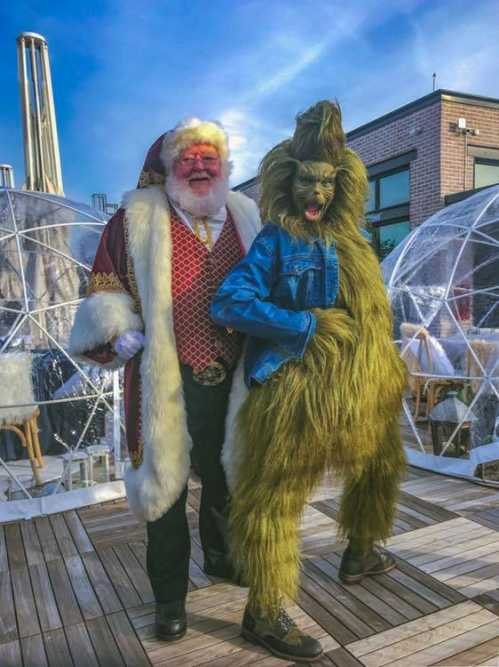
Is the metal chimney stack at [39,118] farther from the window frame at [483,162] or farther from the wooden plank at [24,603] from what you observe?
the window frame at [483,162]

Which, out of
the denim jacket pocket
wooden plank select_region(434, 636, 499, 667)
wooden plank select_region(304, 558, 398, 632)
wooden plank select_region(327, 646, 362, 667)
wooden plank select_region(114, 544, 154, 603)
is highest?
the denim jacket pocket

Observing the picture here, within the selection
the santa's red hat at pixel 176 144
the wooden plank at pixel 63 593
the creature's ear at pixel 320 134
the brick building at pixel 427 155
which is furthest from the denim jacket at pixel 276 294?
the brick building at pixel 427 155

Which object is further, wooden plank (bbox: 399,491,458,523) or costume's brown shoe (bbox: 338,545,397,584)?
wooden plank (bbox: 399,491,458,523)

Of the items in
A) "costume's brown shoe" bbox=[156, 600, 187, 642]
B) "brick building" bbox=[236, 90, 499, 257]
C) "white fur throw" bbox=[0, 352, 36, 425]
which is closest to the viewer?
"costume's brown shoe" bbox=[156, 600, 187, 642]

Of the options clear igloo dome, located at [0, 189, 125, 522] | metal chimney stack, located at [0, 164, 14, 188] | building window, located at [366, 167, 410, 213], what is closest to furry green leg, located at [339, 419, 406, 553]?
clear igloo dome, located at [0, 189, 125, 522]

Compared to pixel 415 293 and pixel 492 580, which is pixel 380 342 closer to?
pixel 492 580

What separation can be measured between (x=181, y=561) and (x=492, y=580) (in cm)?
158

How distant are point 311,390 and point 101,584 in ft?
5.35

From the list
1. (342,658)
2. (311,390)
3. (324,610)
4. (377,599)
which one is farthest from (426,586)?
(311,390)

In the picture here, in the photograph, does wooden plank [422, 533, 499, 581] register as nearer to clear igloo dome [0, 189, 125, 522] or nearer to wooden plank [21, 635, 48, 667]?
wooden plank [21, 635, 48, 667]

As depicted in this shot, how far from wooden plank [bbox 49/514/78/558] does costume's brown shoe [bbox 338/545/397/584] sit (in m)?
1.52

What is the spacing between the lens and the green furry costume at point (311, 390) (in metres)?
1.70

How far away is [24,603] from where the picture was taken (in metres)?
2.31

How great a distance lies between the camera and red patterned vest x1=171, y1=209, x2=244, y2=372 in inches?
74.0
